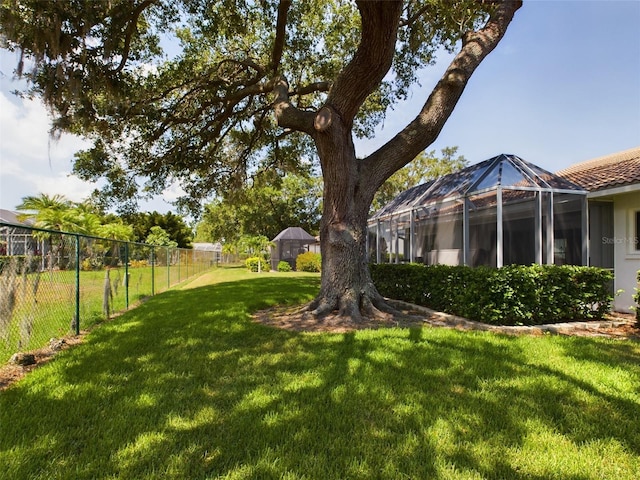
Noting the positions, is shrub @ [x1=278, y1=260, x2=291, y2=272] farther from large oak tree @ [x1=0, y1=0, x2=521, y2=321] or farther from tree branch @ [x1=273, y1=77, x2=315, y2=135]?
tree branch @ [x1=273, y1=77, x2=315, y2=135]

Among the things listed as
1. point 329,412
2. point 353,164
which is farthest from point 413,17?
point 329,412

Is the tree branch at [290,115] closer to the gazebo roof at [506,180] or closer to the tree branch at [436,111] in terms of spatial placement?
the tree branch at [436,111]

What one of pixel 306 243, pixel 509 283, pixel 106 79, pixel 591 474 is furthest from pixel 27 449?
pixel 306 243

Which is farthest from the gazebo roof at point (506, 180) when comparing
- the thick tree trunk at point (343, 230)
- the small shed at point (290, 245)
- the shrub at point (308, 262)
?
the small shed at point (290, 245)

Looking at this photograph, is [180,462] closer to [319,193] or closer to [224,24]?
[224,24]

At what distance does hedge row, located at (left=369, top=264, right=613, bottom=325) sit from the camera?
20.9 feet

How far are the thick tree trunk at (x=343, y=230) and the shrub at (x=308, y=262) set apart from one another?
1930 centimetres

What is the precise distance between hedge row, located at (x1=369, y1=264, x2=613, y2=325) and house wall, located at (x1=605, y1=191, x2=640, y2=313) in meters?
1.40

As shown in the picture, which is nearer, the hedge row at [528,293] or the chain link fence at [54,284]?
the chain link fence at [54,284]

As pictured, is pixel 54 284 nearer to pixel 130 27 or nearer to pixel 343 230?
pixel 343 230

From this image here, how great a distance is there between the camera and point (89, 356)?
173 inches

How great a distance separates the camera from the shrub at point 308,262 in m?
26.6

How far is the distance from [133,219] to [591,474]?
14.0 metres

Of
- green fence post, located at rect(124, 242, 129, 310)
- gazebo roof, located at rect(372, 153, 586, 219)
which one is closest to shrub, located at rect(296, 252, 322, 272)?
A: gazebo roof, located at rect(372, 153, 586, 219)
